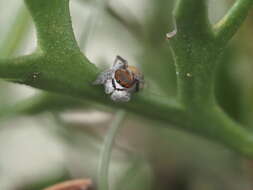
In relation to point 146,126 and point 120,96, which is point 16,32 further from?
point 120,96

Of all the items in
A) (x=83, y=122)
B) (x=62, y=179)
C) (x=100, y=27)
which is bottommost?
(x=62, y=179)

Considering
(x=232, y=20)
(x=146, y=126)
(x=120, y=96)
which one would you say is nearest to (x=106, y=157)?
(x=120, y=96)

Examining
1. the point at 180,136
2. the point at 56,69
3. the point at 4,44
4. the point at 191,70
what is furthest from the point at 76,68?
the point at 180,136

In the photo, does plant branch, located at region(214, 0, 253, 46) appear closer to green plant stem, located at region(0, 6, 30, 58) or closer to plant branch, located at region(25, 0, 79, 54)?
plant branch, located at region(25, 0, 79, 54)

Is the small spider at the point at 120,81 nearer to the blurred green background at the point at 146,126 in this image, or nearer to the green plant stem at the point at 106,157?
the green plant stem at the point at 106,157

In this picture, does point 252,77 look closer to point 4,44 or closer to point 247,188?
point 247,188

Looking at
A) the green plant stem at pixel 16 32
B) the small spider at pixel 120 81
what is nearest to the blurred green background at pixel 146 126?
the green plant stem at pixel 16 32
